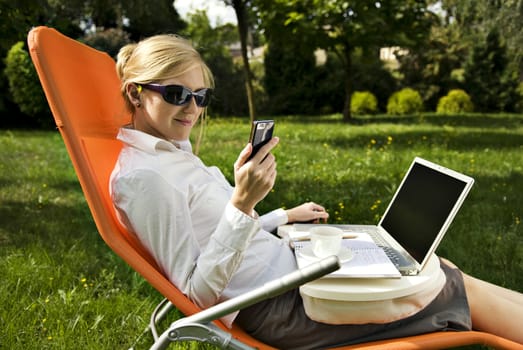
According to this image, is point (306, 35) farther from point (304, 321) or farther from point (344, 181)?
point (304, 321)

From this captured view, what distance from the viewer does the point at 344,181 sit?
5.52 m

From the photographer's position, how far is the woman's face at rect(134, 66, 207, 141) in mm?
1674

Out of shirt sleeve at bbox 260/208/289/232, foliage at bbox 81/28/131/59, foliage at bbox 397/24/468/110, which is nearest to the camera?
shirt sleeve at bbox 260/208/289/232

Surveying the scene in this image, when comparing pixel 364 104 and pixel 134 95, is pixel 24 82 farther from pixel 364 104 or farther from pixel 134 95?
pixel 134 95

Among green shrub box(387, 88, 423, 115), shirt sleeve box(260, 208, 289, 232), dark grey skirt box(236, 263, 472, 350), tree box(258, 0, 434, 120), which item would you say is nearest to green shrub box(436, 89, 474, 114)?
green shrub box(387, 88, 423, 115)

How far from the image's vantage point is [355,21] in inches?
420

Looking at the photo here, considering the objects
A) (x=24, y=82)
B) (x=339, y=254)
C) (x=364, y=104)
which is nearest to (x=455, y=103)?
(x=364, y=104)

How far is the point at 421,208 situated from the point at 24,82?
1185 centimetres

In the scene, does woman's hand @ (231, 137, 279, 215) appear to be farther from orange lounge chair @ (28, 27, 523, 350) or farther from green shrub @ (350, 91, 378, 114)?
green shrub @ (350, 91, 378, 114)

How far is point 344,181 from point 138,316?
3.40m

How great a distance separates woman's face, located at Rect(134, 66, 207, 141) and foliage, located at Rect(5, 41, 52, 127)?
10.8 m

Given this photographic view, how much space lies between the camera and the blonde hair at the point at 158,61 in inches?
65.1

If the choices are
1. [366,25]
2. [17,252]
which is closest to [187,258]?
[17,252]

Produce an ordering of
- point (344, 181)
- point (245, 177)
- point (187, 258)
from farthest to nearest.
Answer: point (344, 181)
point (187, 258)
point (245, 177)
